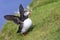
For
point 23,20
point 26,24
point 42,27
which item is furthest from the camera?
point 42,27

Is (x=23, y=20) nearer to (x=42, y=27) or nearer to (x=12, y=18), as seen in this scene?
(x=12, y=18)

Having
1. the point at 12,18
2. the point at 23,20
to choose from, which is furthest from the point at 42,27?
the point at 12,18

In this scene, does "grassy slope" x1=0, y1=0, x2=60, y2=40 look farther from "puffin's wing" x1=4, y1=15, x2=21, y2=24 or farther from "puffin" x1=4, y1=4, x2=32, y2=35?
"puffin's wing" x1=4, y1=15, x2=21, y2=24

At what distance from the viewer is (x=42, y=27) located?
7.33 meters

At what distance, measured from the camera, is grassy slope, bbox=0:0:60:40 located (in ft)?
22.2

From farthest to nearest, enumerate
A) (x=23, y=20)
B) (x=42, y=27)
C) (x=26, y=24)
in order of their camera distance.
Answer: (x=42, y=27)
(x=23, y=20)
(x=26, y=24)

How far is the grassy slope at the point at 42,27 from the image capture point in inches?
266

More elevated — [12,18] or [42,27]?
[12,18]

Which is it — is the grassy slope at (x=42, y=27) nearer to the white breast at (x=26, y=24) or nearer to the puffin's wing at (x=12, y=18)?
the white breast at (x=26, y=24)

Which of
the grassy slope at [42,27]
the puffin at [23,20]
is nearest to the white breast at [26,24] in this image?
the puffin at [23,20]

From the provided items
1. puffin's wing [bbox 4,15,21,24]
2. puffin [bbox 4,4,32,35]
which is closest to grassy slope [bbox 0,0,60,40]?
puffin [bbox 4,4,32,35]

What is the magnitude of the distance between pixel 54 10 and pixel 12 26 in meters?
1.57

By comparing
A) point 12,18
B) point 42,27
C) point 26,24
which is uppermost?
point 12,18

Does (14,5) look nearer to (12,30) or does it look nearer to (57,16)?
(12,30)
